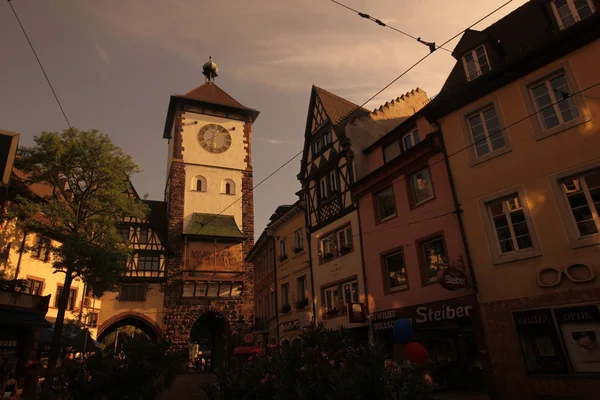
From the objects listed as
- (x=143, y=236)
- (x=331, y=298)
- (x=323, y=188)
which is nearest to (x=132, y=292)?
(x=143, y=236)

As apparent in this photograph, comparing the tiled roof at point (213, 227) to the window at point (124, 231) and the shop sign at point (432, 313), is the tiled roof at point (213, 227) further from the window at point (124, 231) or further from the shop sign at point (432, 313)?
the shop sign at point (432, 313)

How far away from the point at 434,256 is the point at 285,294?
38.8ft

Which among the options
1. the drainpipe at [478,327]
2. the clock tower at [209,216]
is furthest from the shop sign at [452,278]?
the clock tower at [209,216]

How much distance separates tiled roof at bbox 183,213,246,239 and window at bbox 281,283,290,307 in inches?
578

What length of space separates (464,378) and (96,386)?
37.5 ft

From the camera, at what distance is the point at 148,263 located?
35438 mm

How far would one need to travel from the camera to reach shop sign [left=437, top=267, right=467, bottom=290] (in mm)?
11484

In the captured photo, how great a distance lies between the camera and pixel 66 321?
26.6m

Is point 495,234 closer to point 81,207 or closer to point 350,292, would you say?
point 350,292

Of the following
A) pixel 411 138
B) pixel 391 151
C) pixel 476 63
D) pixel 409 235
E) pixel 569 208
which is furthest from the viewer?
pixel 391 151

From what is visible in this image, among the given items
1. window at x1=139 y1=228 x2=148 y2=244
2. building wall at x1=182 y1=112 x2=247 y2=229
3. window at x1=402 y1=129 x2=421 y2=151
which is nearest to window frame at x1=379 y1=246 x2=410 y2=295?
window at x1=402 y1=129 x2=421 y2=151

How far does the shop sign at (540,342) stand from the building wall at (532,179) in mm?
546

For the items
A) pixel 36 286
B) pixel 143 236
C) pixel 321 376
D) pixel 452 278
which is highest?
→ pixel 143 236

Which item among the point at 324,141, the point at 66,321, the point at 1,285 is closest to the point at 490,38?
the point at 324,141
